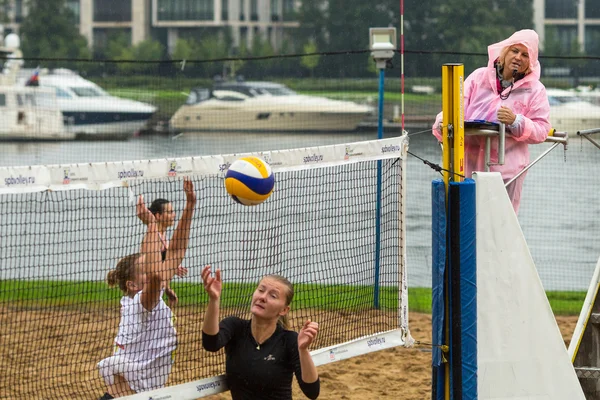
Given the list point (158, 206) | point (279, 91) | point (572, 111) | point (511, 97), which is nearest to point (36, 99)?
point (279, 91)

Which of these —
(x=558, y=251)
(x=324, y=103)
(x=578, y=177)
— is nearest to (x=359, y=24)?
(x=324, y=103)

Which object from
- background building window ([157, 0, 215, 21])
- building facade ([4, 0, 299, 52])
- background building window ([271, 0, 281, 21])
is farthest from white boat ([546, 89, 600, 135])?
background building window ([157, 0, 215, 21])

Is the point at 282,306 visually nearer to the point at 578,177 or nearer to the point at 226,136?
the point at 578,177

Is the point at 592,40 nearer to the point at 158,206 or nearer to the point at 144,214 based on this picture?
the point at 158,206

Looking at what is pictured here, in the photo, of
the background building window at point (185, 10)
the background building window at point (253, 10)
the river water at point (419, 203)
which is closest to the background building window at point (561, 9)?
the river water at point (419, 203)

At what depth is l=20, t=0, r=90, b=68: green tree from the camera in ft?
143

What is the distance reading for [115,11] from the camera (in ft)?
150

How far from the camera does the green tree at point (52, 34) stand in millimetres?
43594

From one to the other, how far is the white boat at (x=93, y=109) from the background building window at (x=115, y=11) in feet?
23.1

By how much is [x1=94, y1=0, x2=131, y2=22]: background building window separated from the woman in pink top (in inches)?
1576

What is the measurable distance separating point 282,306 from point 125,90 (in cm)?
2898

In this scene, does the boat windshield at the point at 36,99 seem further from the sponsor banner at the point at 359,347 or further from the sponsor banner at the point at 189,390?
the sponsor banner at the point at 189,390

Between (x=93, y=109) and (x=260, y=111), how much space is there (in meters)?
6.18

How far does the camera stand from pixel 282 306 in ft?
18.7
